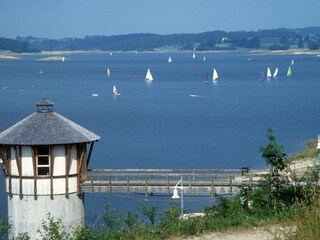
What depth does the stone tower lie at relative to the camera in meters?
21.7

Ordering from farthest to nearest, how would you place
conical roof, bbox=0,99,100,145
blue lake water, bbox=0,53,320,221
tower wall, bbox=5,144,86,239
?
Result: blue lake water, bbox=0,53,320,221, conical roof, bbox=0,99,100,145, tower wall, bbox=5,144,86,239

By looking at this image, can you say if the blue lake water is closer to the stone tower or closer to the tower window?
the stone tower

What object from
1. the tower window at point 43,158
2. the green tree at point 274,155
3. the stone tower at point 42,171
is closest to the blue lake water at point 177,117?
the stone tower at point 42,171

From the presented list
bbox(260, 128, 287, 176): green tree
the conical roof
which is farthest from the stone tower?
bbox(260, 128, 287, 176): green tree

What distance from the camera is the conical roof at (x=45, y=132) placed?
858 inches

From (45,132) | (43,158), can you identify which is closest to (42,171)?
(43,158)

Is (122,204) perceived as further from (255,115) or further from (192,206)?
(255,115)

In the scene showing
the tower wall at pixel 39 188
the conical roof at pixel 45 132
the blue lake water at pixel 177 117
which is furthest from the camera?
the blue lake water at pixel 177 117

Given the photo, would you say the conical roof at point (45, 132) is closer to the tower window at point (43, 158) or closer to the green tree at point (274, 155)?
the tower window at point (43, 158)

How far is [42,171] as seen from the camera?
21.9 metres

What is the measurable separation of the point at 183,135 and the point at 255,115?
18.6 metres

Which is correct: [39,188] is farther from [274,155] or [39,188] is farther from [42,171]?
[274,155]

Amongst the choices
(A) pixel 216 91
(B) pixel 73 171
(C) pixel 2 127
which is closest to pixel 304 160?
(B) pixel 73 171

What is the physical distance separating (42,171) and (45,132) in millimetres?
1028
